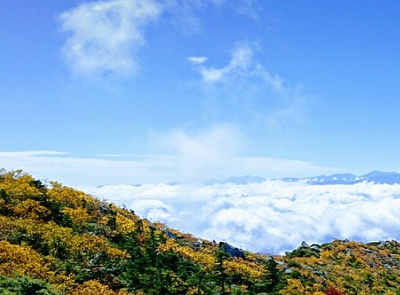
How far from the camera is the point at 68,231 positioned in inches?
873

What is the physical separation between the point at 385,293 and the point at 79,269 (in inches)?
977

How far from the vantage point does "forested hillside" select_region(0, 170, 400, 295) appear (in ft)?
57.3

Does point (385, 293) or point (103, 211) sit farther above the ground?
point (103, 211)

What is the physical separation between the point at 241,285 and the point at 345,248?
2401 cm

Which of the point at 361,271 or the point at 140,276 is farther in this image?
the point at 361,271

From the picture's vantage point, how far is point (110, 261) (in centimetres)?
2200

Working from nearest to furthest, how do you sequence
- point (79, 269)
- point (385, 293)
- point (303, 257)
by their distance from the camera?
point (79, 269)
point (385, 293)
point (303, 257)

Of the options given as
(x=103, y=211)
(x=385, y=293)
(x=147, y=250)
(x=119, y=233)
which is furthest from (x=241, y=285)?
(x=385, y=293)

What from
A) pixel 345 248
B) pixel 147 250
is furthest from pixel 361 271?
pixel 147 250

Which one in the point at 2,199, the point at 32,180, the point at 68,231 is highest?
the point at 32,180

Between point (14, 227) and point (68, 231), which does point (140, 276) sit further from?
point (14, 227)

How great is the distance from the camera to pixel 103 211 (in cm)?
3162

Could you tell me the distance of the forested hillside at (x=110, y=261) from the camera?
17.5m

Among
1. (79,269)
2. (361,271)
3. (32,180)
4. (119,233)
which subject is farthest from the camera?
(361,271)
